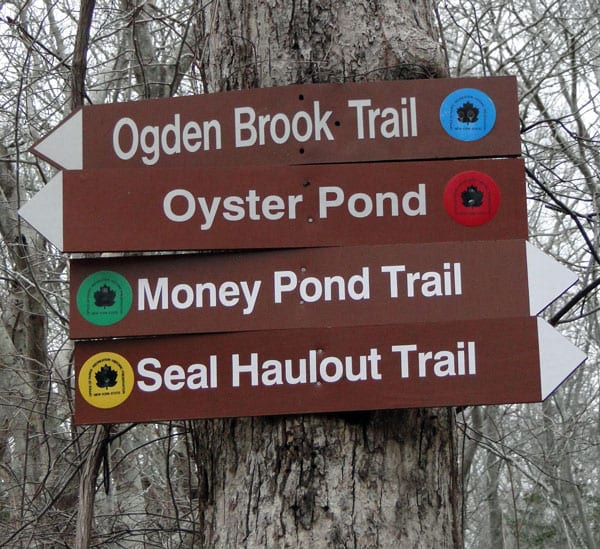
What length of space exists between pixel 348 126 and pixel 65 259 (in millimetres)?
5800

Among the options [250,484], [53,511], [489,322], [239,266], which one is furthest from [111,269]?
[53,511]

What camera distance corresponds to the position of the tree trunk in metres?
2.25

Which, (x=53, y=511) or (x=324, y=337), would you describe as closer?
(x=324, y=337)

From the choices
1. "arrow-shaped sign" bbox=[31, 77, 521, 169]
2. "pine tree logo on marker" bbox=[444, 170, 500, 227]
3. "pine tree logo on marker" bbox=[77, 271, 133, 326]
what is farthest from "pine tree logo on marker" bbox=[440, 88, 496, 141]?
"pine tree logo on marker" bbox=[77, 271, 133, 326]

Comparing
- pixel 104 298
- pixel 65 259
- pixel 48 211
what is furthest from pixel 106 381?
pixel 65 259

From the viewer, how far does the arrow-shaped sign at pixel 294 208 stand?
7.93 ft

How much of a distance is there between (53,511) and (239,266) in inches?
100

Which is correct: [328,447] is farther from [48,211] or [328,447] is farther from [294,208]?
[48,211]

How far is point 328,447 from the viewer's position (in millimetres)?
2283

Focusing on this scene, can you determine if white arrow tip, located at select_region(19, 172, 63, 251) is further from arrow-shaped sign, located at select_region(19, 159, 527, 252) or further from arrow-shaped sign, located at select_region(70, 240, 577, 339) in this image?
arrow-shaped sign, located at select_region(70, 240, 577, 339)

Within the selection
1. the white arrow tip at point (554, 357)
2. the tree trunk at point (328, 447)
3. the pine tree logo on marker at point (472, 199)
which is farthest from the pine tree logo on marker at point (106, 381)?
the white arrow tip at point (554, 357)

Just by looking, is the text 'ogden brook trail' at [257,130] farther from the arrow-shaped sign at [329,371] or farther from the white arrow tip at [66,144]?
the arrow-shaped sign at [329,371]

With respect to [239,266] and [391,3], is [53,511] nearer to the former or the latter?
[239,266]

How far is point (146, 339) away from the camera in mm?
2393
